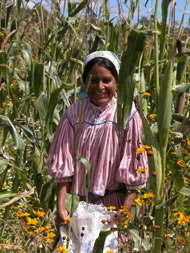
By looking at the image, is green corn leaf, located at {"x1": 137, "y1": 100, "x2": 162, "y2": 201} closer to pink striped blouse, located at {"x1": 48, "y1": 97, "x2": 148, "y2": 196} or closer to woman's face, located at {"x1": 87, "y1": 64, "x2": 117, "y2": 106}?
pink striped blouse, located at {"x1": 48, "y1": 97, "x2": 148, "y2": 196}

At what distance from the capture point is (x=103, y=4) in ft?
8.61

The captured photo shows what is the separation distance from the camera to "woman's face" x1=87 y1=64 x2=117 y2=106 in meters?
2.01

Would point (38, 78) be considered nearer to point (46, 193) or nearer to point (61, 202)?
point (46, 193)

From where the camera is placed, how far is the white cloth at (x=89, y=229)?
1.79 metres

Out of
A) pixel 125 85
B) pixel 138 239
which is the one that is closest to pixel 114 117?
pixel 125 85

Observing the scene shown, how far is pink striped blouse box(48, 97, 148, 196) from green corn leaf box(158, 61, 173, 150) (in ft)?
1.45

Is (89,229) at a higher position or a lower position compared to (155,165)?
lower

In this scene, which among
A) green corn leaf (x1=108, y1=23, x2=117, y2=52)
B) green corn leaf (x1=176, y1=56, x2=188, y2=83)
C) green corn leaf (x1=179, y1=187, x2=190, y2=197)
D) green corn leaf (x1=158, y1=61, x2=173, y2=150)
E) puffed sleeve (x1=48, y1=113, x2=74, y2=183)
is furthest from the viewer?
green corn leaf (x1=108, y1=23, x2=117, y2=52)

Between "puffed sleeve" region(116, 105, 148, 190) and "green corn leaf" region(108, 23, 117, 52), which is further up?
"green corn leaf" region(108, 23, 117, 52)

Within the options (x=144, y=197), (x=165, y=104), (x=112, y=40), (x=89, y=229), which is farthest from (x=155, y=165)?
(x=112, y=40)

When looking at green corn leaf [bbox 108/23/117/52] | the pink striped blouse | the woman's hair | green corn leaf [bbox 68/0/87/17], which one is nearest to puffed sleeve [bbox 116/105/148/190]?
the pink striped blouse

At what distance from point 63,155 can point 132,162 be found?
1.11 feet

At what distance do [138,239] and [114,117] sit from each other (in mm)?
646

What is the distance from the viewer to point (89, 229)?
1828mm
